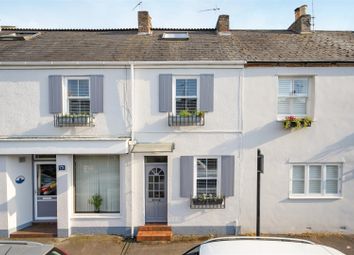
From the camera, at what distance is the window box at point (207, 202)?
9930mm

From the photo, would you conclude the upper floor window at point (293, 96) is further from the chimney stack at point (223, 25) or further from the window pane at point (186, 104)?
the chimney stack at point (223, 25)

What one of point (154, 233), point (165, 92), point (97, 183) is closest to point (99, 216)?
point (97, 183)

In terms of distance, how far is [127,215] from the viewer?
33.0ft

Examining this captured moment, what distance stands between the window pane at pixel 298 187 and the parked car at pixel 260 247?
5871 mm

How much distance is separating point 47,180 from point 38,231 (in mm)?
1874

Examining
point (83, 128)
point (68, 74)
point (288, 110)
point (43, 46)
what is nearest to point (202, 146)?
point (288, 110)

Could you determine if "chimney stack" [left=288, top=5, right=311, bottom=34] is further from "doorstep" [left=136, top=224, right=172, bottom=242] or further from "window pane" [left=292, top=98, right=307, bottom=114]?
"doorstep" [left=136, top=224, right=172, bottom=242]

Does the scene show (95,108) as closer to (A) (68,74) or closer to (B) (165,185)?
(A) (68,74)

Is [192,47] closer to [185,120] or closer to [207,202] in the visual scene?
[185,120]

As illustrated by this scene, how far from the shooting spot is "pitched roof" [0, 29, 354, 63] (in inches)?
412

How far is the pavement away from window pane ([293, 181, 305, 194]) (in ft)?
4.95

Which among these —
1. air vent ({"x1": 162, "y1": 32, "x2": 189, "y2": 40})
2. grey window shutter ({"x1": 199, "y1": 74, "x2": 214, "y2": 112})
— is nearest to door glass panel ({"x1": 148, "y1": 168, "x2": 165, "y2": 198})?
grey window shutter ({"x1": 199, "y1": 74, "x2": 214, "y2": 112})

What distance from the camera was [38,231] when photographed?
1009 cm

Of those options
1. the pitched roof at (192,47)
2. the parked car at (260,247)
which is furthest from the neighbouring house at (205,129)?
the parked car at (260,247)
